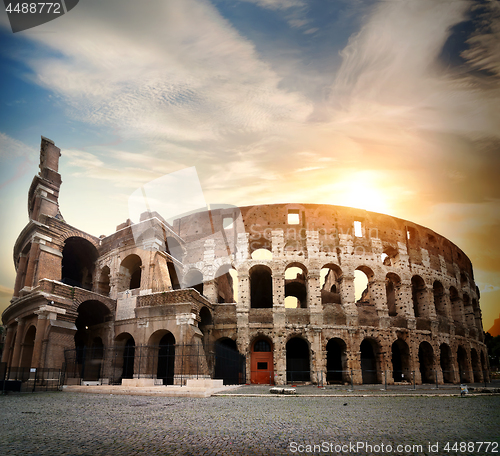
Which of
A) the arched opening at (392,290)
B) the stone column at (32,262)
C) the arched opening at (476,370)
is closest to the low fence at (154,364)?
the stone column at (32,262)

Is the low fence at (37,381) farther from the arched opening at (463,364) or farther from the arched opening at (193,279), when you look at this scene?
the arched opening at (463,364)

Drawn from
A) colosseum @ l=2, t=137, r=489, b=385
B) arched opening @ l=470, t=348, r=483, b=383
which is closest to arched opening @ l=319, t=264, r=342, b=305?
colosseum @ l=2, t=137, r=489, b=385

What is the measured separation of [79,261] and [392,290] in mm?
24759

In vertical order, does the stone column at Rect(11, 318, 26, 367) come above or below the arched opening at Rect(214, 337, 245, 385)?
above

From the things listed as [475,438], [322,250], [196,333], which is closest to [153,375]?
[196,333]

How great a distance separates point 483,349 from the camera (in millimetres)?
33406

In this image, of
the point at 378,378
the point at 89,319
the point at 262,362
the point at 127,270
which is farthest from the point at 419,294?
the point at 89,319

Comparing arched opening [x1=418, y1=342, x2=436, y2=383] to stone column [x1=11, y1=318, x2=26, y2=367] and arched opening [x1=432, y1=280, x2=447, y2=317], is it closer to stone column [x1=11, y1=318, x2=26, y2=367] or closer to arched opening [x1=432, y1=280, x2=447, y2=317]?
arched opening [x1=432, y1=280, x2=447, y2=317]

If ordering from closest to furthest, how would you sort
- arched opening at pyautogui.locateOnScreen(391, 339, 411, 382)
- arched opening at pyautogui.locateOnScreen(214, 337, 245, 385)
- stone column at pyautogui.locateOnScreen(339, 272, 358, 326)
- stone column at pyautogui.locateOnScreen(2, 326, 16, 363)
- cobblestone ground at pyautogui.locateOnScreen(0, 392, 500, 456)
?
cobblestone ground at pyautogui.locateOnScreen(0, 392, 500, 456) → arched opening at pyautogui.locateOnScreen(214, 337, 245, 385) → stone column at pyautogui.locateOnScreen(2, 326, 16, 363) → stone column at pyautogui.locateOnScreen(339, 272, 358, 326) → arched opening at pyautogui.locateOnScreen(391, 339, 411, 382)

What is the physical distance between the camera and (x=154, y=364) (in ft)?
63.9

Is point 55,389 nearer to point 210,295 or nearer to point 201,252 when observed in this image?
point 210,295

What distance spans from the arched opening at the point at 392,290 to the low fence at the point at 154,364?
12.5 meters

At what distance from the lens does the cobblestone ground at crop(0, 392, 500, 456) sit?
471cm

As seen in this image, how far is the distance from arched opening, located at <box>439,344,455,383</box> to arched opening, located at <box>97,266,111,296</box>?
994 inches
